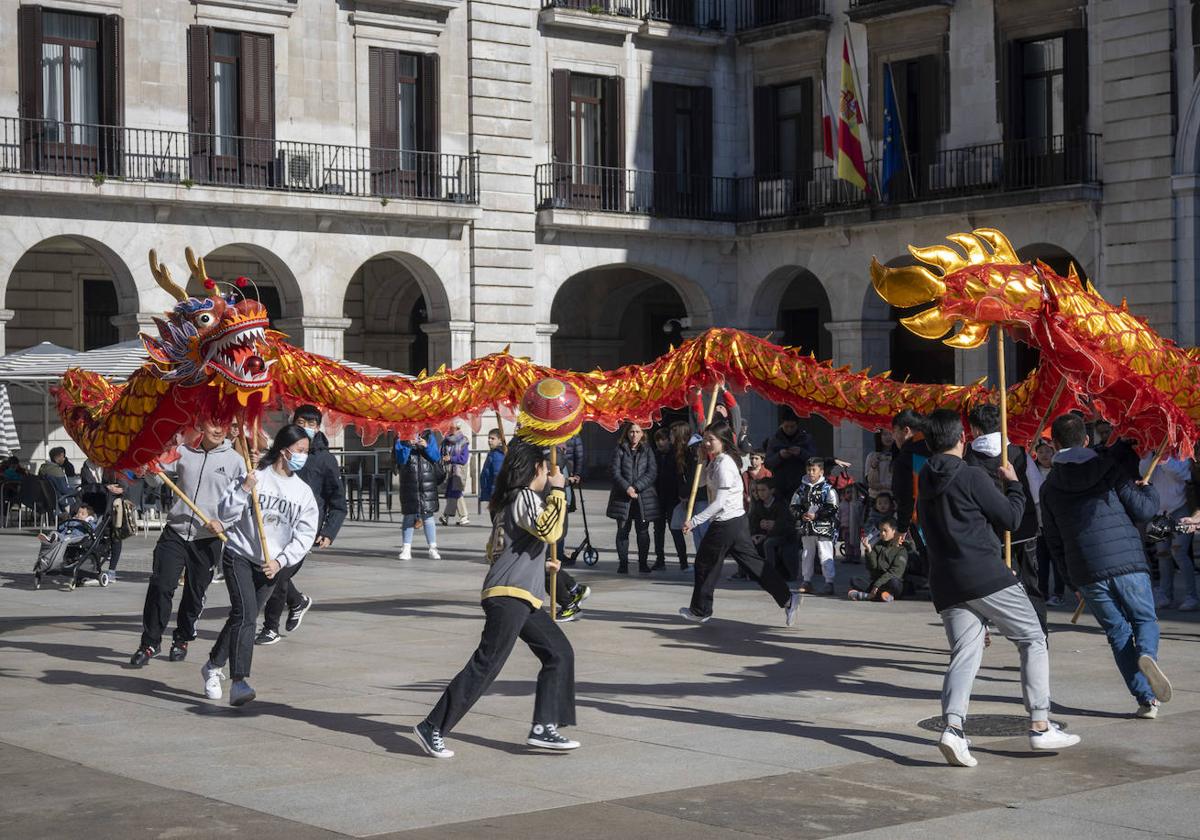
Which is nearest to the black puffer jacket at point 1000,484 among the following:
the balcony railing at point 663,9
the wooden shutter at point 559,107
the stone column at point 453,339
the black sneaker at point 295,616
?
the black sneaker at point 295,616

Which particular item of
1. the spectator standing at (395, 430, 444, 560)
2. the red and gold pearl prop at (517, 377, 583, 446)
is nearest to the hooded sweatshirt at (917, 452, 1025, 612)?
the red and gold pearl prop at (517, 377, 583, 446)

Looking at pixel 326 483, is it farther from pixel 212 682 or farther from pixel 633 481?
pixel 212 682

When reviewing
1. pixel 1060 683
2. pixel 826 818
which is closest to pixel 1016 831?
pixel 826 818

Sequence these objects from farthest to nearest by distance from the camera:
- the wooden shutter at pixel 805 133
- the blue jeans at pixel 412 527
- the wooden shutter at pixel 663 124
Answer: the wooden shutter at pixel 663 124 < the wooden shutter at pixel 805 133 < the blue jeans at pixel 412 527

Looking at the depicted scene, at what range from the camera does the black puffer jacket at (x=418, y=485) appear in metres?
20.3

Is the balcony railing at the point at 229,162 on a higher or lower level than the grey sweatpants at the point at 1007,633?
higher

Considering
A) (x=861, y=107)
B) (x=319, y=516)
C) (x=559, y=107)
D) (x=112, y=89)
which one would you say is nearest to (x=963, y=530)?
(x=319, y=516)

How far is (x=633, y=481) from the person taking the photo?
1892 cm

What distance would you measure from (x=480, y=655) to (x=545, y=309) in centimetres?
2377

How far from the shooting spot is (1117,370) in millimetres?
10406

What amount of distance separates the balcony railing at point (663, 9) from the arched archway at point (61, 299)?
31.2 feet

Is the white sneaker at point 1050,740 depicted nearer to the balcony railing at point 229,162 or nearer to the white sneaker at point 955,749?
the white sneaker at point 955,749

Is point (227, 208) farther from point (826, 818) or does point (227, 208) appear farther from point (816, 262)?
point (826, 818)

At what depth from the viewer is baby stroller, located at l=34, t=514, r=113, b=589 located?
17.1 m
